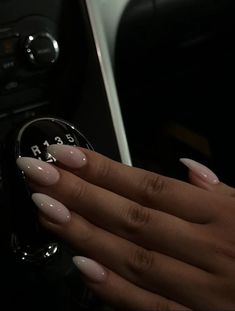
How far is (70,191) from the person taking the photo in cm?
37

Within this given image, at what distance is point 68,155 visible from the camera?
0.38 metres

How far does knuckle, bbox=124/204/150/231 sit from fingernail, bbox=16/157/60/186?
0.06 meters

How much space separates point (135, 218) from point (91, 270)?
46 mm

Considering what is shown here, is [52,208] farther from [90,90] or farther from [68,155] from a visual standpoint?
[90,90]

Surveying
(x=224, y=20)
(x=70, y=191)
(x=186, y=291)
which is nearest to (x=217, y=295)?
(x=186, y=291)

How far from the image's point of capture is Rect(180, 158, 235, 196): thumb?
421mm

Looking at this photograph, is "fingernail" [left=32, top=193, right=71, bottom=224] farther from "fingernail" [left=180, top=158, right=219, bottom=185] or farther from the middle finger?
"fingernail" [left=180, top=158, right=219, bottom=185]

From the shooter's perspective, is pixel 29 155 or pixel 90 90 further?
pixel 90 90

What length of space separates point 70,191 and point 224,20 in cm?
41

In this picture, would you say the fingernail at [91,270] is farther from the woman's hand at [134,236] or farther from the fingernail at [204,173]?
the fingernail at [204,173]

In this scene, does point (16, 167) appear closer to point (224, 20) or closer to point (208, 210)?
point (208, 210)

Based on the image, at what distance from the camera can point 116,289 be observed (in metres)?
0.38

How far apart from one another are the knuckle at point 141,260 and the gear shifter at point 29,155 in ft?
0.20

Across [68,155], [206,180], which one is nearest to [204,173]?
[206,180]
